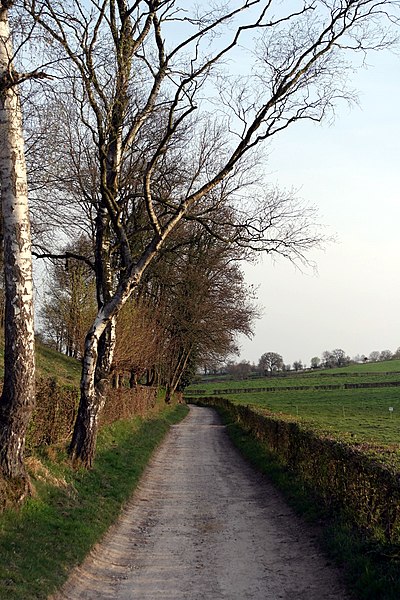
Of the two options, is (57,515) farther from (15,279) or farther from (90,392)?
(90,392)

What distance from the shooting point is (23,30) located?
9.45 metres

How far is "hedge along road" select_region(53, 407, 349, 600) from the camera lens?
7.23 meters

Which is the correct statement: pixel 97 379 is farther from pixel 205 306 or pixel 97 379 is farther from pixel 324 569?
pixel 205 306

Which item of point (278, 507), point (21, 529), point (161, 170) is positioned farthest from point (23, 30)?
point (161, 170)

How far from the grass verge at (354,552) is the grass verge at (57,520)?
10.5 ft

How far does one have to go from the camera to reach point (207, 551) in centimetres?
902

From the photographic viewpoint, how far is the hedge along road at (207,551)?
7.23 m

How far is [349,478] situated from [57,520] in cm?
426

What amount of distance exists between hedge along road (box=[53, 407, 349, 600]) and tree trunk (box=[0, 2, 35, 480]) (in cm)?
220

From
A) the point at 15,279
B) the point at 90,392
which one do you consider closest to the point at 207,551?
the point at 15,279

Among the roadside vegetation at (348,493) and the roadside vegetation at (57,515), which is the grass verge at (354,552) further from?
the roadside vegetation at (57,515)

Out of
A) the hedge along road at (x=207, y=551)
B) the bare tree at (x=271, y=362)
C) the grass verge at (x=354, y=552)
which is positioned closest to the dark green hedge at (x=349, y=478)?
the grass verge at (x=354, y=552)

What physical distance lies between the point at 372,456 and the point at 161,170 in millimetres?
13846

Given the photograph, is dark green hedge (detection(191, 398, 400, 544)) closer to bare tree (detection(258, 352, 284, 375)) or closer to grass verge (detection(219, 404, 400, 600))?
grass verge (detection(219, 404, 400, 600))
